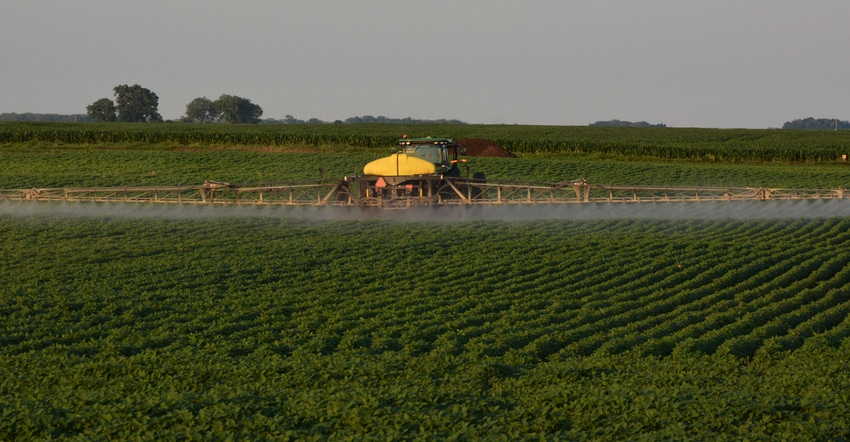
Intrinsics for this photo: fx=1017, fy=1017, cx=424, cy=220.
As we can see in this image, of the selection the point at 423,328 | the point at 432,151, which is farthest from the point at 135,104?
the point at 423,328

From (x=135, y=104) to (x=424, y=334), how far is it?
11819 cm

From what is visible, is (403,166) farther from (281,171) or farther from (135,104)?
(135,104)

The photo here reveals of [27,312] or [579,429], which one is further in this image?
[27,312]

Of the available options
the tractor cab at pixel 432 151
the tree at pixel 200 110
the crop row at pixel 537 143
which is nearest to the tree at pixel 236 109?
the tree at pixel 200 110

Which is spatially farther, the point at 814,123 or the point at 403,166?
the point at 814,123

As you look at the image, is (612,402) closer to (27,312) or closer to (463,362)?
(463,362)

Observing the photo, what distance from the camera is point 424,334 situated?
1432 centimetres

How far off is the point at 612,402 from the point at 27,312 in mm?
9173

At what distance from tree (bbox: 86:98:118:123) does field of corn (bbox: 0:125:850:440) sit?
105 m

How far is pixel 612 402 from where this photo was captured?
34.5ft

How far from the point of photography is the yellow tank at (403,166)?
2872cm

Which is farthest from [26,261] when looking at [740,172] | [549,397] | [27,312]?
[740,172]

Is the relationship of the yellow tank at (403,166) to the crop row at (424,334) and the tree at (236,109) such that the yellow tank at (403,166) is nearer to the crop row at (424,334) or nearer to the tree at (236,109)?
the crop row at (424,334)

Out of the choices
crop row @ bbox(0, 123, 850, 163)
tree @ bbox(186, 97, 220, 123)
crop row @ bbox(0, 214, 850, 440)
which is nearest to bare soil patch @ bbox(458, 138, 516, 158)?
crop row @ bbox(0, 123, 850, 163)
